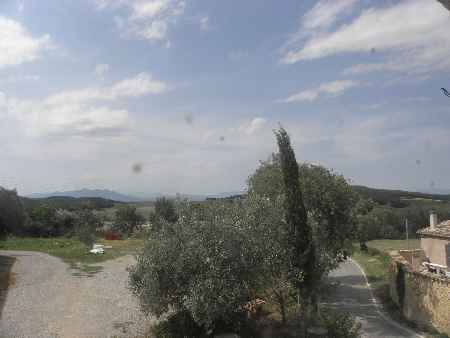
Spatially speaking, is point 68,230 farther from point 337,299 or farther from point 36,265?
point 337,299

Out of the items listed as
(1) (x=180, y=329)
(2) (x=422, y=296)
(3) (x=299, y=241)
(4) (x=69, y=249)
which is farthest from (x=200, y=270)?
(4) (x=69, y=249)

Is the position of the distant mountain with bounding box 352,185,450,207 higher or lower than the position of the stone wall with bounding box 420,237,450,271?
higher

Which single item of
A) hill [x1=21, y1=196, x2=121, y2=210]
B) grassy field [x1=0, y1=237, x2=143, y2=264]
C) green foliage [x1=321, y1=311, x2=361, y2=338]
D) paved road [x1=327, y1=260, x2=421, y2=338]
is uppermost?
hill [x1=21, y1=196, x2=121, y2=210]

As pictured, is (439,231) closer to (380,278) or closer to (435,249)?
(435,249)

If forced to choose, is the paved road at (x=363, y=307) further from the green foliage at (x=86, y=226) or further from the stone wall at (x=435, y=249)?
the green foliage at (x=86, y=226)

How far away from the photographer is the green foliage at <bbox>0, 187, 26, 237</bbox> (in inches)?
1560

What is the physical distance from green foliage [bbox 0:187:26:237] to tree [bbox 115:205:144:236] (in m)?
25.3

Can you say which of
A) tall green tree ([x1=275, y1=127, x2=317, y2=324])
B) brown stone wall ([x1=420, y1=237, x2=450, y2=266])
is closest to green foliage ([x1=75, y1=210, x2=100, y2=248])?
brown stone wall ([x1=420, y1=237, x2=450, y2=266])

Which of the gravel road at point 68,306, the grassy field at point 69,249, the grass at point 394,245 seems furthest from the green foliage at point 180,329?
the grass at point 394,245

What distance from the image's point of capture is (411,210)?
6750 centimetres

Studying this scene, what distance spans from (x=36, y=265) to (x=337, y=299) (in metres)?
18.7

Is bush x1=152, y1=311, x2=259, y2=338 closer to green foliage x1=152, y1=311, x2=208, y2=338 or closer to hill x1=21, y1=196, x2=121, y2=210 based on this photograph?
green foliage x1=152, y1=311, x2=208, y2=338

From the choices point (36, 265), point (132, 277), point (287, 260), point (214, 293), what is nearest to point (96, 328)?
point (132, 277)

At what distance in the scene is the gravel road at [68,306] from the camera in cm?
1510
